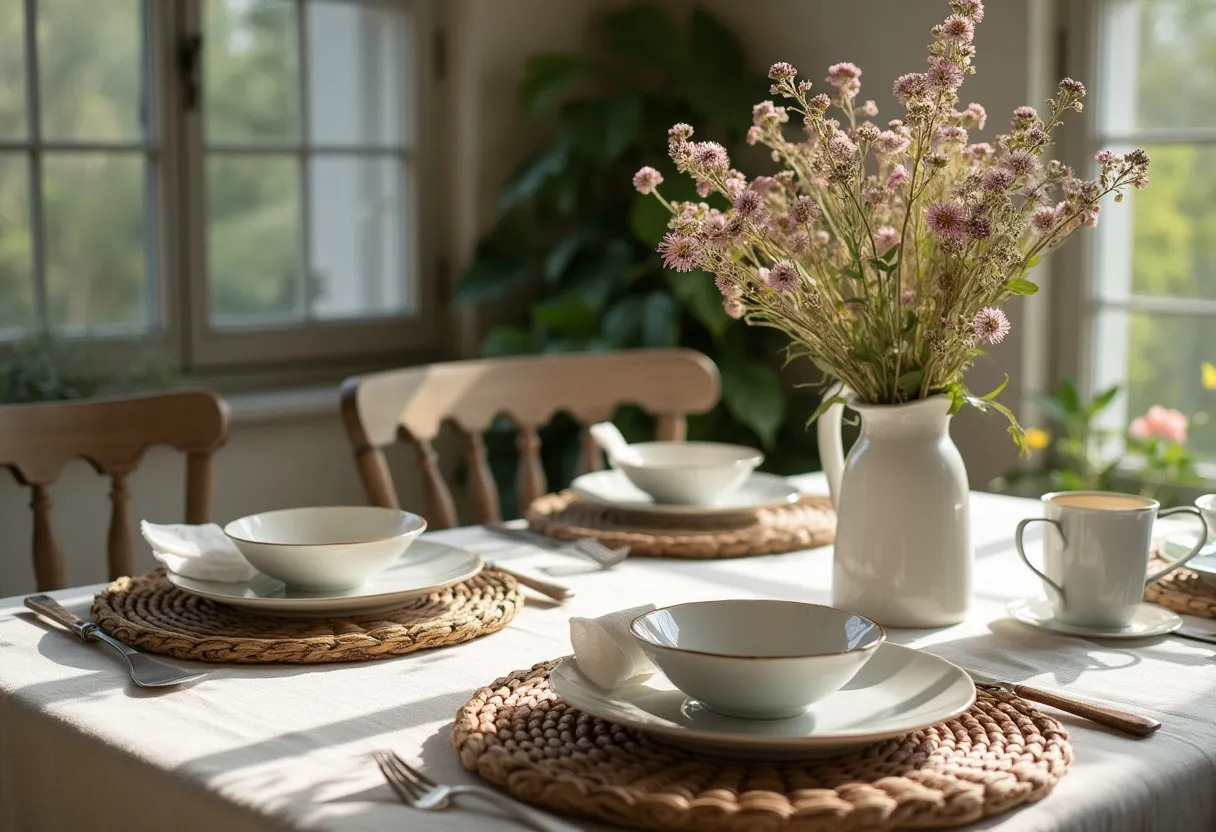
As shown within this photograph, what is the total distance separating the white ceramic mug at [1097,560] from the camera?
123 cm

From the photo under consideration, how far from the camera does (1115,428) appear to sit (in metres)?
2.98

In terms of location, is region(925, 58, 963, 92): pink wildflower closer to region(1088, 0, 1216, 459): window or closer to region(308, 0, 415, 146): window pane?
region(1088, 0, 1216, 459): window

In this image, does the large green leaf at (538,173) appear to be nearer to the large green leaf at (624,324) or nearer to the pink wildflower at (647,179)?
the large green leaf at (624,324)

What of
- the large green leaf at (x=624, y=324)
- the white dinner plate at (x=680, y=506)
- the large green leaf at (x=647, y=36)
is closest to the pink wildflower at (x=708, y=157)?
the white dinner plate at (x=680, y=506)

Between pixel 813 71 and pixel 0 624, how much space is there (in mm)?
2527

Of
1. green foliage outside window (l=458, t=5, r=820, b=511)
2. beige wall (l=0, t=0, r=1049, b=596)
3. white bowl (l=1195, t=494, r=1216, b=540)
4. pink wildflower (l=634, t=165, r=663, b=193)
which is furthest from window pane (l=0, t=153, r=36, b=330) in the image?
white bowl (l=1195, t=494, r=1216, b=540)

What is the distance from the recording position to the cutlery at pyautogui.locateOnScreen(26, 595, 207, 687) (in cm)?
109

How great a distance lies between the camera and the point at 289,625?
1.22 metres

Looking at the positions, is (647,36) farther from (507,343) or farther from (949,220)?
(949,220)

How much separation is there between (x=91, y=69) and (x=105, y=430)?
1.45 metres

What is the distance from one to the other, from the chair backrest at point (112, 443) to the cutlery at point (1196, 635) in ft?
3.74

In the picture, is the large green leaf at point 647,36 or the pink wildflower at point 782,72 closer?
the pink wildflower at point 782,72

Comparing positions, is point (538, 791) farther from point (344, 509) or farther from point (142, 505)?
point (142, 505)

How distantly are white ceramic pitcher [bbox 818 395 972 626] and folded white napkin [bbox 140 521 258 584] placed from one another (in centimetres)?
58
